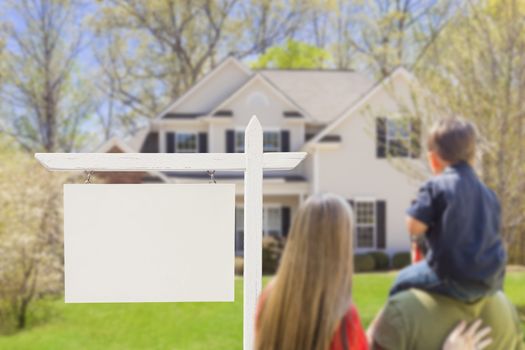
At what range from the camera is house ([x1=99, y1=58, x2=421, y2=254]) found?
20.5 m

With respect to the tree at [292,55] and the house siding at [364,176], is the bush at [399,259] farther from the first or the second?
the tree at [292,55]

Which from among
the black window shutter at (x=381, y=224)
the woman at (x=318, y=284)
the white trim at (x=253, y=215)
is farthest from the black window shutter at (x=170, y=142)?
the woman at (x=318, y=284)

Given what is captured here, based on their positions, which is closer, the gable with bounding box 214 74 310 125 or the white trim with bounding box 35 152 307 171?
the white trim with bounding box 35 152 307 171

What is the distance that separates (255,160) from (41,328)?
7.95m

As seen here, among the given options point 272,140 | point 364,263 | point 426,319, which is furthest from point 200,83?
point 426,319

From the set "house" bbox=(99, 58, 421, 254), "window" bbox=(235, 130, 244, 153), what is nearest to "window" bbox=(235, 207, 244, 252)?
"house" bbox=(99, 58, 421, 254)

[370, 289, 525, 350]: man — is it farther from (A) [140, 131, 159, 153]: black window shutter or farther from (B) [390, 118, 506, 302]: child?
(A) [140, 131, 159, 153]: black window shutter

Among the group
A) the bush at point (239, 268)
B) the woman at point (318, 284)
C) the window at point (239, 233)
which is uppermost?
the woman at point (318, 284)

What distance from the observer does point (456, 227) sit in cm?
275

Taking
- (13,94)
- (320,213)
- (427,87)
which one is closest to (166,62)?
(13,94)

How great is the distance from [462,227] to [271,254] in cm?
1591

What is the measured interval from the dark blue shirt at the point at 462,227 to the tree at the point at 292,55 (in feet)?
88.4

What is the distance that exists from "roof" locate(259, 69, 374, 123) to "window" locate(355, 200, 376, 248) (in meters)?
2.69

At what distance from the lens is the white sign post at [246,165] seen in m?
4.41
